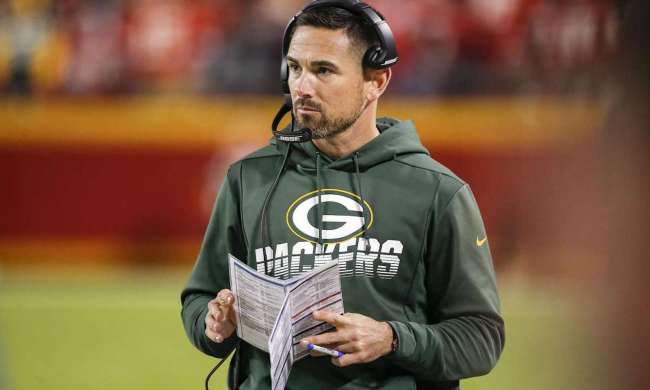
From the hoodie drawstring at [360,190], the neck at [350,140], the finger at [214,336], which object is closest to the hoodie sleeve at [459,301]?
the hoodie drawstring at [360,190]

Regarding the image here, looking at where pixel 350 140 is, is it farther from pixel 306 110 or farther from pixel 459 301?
pixel 459 301

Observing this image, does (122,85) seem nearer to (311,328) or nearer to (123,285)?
(123,285)

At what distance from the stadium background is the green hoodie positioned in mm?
3443

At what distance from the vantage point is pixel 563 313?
5148mm

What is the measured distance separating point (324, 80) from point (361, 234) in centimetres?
29

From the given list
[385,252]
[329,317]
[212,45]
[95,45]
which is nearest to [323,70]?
[385,252]

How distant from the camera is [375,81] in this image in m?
1.83

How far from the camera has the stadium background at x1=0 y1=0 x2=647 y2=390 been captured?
5500 mm

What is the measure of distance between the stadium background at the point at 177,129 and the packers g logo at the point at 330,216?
11.5ft

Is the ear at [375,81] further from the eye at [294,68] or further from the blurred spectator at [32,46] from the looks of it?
the blurred spectator at [32,46]

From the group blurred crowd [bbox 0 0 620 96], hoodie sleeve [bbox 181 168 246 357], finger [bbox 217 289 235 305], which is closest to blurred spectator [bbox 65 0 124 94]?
blurred crowd [bbox 0 0 620 96]

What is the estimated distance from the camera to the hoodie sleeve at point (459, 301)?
1.69 metres

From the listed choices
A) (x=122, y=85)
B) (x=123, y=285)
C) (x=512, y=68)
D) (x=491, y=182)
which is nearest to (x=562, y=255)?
(x=491, y=182)

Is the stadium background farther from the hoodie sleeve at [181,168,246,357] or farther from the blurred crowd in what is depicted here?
the hoodie sleeve at [181,168,246,357]
